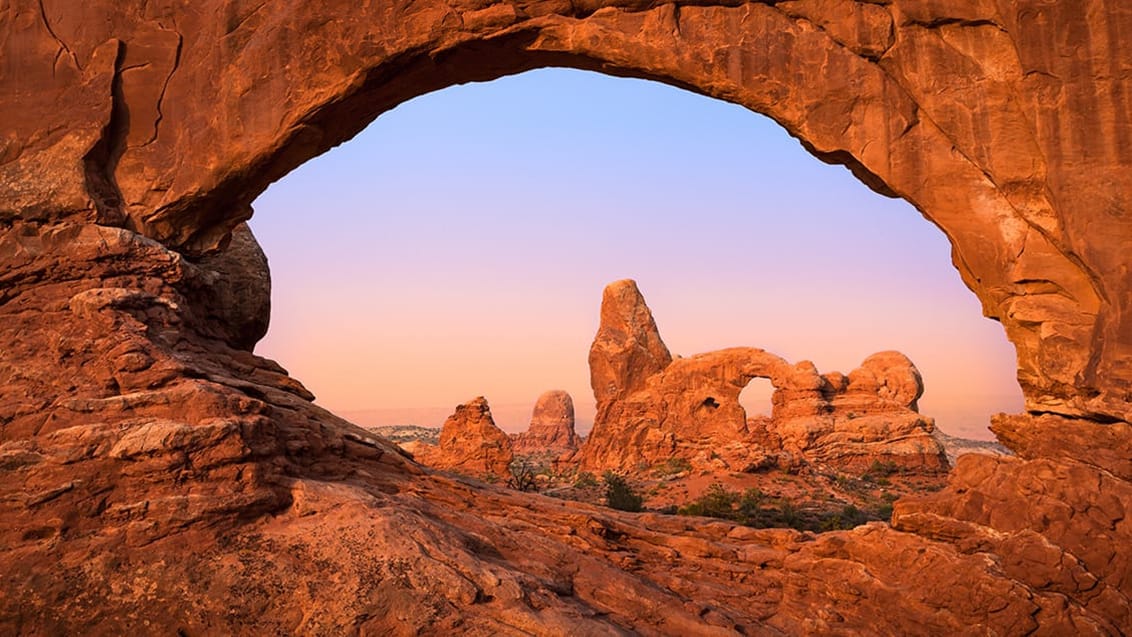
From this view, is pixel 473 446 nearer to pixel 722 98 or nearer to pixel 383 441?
pixel 383 441

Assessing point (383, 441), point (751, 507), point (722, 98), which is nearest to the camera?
point (722, 98)

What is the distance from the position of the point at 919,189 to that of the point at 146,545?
29.2 ft

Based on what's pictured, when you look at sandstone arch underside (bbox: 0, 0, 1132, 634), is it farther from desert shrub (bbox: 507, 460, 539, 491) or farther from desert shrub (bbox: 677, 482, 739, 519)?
desert shrub (bbox: 507, 460, 539, 491)

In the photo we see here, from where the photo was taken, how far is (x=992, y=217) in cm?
994

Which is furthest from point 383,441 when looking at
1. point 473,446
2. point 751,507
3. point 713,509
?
point 473,446

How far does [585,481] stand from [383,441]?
85.2 feet

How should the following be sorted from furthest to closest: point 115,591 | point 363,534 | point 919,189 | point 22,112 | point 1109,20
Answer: point 22,112 → point 919,189 → point 1109,20 → point 363,534 → point 115,591

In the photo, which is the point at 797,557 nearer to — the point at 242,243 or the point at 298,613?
the point at 298,613

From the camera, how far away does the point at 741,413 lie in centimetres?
4084

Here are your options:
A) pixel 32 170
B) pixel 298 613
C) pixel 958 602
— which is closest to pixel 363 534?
pixel 298 613

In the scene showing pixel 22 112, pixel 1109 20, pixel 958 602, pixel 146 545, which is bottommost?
pixel 958 602

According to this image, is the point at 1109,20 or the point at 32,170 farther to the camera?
the point at 32,170

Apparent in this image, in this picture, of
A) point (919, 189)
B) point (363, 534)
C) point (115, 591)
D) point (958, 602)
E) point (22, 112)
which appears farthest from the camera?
point (22, 112)

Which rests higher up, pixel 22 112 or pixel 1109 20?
pixel 1109 20
